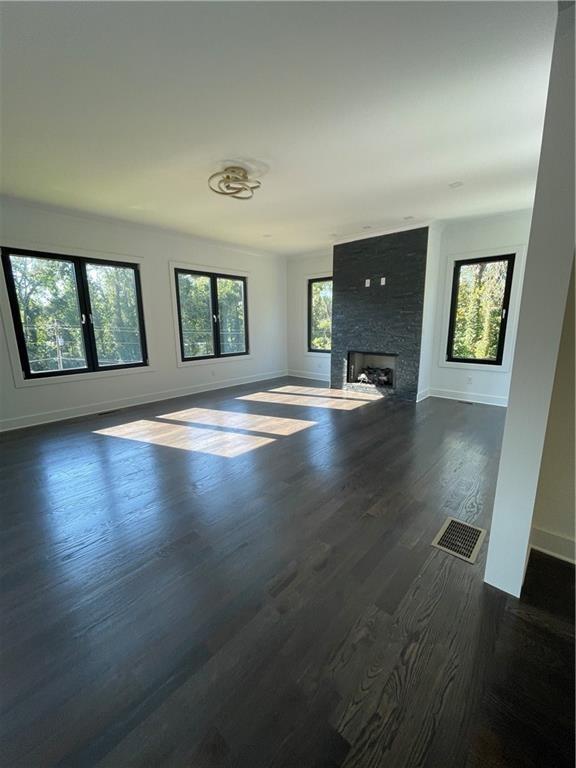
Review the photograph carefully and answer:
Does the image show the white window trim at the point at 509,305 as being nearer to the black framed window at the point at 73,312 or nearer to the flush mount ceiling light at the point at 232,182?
the flush mount ceiling light at the point at 232,182

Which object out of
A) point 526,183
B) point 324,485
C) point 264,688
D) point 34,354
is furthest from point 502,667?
point 34,354

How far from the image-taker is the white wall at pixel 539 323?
120 centimetres

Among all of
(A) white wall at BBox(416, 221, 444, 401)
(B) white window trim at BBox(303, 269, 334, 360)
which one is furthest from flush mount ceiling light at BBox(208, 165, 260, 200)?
(B) white window trim at BBox(303, 269, 334, 360)

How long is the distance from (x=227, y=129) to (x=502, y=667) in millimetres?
3435

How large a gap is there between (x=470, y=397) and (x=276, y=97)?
15.5 ft

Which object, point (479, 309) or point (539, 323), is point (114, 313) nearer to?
point (539, 323)

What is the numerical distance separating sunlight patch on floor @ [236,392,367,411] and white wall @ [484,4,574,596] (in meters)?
3.23

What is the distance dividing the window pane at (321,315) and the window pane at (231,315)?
1552 mm

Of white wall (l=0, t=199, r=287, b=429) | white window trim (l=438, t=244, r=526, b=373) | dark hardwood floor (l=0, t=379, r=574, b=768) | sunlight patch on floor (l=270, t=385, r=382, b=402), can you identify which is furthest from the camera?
sunlight patch on floor (l=270, t=385, r=382, b=402)

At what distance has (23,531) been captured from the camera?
6.68ft

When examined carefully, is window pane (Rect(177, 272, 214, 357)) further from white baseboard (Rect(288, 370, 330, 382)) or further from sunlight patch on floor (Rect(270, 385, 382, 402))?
white baseboard (Rect(288, 370, 330, 382))

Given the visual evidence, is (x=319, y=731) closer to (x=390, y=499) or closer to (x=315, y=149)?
(x=390, y=499)

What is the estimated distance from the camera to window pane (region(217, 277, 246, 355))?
6.09m

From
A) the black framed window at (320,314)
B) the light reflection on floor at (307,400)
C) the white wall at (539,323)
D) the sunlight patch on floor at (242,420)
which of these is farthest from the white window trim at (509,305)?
the white wall at (539,323)
